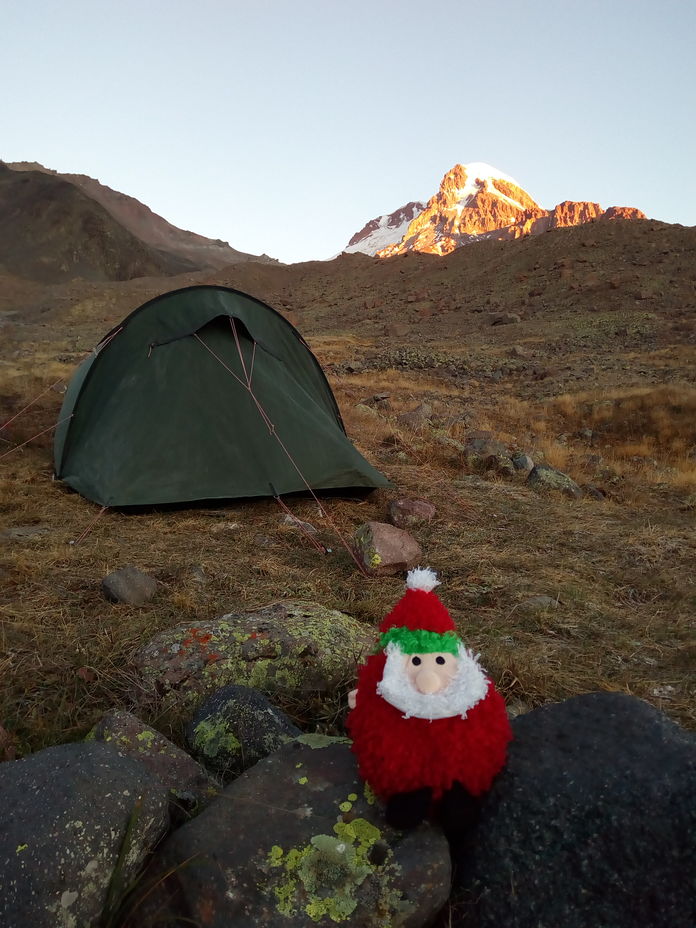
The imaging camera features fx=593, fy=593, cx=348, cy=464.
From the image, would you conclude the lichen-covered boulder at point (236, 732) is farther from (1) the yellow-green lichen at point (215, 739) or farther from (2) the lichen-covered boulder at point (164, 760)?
(2) the lichen-covered boulder at point (164, 760)

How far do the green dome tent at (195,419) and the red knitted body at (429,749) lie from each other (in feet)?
12.1

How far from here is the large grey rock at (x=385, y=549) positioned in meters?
4.14

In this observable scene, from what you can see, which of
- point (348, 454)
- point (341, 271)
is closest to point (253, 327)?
point (348, 454)

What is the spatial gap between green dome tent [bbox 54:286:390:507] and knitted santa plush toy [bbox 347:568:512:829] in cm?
370

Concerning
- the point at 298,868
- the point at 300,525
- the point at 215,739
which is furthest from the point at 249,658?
the point at 300,525

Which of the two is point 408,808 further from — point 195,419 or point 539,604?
point 195,419

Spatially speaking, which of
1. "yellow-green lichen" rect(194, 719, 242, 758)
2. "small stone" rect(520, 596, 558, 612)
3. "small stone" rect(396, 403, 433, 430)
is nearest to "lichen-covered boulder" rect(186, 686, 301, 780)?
"yellow-green lichen" rect(194, 719, 242, 758)

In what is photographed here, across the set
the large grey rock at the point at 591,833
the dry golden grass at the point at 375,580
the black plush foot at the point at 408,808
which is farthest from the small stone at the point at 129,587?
the large grey rock at the point at 591,833

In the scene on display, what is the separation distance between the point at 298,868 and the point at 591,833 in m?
0.70

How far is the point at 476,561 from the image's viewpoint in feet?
14.5

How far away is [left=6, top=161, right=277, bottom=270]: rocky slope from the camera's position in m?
122

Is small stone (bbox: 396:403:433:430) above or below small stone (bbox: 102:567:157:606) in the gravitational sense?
above

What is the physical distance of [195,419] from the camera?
17.6ft

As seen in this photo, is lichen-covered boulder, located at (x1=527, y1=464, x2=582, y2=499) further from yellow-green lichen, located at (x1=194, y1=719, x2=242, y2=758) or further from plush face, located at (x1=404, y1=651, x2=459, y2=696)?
plush face, located at (x1=404, y1=651, x2=459, y2=696)
